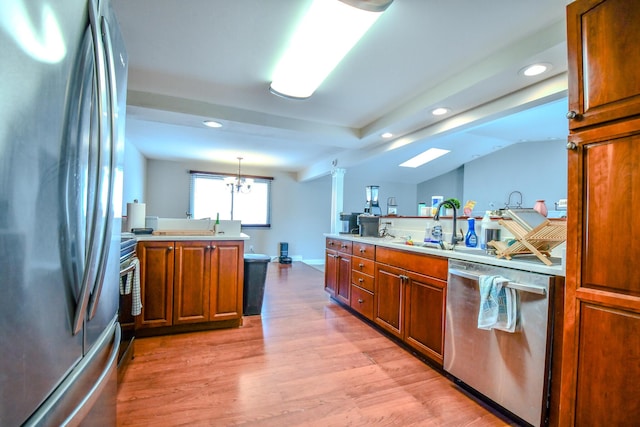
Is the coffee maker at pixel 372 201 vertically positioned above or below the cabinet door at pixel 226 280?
above

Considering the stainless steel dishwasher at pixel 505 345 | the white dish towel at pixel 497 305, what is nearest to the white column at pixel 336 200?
the stainless steel dishwasher at pixel 505 345

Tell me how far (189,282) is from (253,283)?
2.38 feet

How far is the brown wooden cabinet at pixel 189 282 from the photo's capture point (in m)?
2.59

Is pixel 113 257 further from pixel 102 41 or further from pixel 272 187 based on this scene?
pixel 272 187

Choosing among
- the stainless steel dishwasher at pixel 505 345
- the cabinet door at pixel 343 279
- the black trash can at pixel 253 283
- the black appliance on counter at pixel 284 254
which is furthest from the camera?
the black appliance on counter at pixel 284 254

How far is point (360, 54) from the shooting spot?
6.67ft

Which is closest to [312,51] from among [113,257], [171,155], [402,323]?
[113,257]

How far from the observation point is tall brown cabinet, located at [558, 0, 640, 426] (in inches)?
42.8

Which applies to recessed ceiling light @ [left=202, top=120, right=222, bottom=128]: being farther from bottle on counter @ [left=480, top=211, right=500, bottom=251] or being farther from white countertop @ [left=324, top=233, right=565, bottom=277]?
bottle on counter @ [left=480, top=211, right=500, bottom=251]

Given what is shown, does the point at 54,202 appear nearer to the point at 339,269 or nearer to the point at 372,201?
the point at 339,269

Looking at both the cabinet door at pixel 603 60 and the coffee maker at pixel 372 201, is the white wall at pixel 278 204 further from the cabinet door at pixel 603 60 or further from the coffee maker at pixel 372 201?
the cabinet door at pixel 603 60

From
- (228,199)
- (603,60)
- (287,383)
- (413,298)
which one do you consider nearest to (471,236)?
(413,298)

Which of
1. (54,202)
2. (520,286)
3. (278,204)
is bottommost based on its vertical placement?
(520,286)

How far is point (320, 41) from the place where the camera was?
1.85 metres
